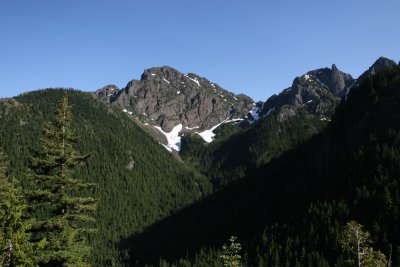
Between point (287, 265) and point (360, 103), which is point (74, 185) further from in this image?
Answer: point (360, 103)

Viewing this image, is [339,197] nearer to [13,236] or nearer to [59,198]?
[59,198]

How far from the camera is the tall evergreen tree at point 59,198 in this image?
74.0 ft

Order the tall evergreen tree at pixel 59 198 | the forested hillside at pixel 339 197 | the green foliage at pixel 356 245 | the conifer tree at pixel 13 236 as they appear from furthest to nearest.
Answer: the forested hillside at pixel 339 197 < the green foliage at pixel 356 245 < the tall evergreen tree at pixel 59 198 < the conifer tree at pixel 13 236

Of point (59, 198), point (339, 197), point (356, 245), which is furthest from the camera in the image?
point (339, 197)

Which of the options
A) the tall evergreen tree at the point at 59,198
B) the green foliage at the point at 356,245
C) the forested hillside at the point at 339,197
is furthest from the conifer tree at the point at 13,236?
the forested hillside at the point at 339,197

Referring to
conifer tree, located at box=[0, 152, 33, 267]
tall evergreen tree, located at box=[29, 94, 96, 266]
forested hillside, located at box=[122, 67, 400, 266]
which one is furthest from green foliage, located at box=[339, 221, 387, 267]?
forested hillside, located at box=[122, 67, 400, 266]

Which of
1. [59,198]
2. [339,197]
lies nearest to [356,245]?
[59,198]

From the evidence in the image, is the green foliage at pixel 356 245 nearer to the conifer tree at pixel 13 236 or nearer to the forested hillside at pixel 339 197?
the conifer tree at pixel 13 236

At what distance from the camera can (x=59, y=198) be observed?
23.6 metres

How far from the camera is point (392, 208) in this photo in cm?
12925

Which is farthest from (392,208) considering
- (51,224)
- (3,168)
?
(51,224)

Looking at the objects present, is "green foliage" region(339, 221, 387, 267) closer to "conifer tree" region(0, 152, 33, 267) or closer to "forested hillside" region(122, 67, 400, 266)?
"conifer tree" region(0, 152, 33, 267)

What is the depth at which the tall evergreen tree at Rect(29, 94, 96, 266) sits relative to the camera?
22.6 metres

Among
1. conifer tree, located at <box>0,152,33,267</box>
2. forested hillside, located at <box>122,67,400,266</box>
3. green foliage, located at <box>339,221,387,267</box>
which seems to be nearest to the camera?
conifer tree, located at <box>0,152,33,267</box>
